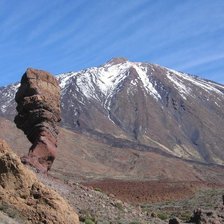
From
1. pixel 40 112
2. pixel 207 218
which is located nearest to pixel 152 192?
pixel 40 112

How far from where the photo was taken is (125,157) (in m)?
120

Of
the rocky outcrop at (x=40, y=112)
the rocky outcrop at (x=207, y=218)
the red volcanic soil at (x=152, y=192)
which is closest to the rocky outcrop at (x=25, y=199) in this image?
the rocky outcrop at (x=207, y=218)

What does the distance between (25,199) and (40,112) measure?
1624 cm

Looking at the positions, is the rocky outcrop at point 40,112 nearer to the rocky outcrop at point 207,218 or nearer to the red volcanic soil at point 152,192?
the rocky outcrop at point 207,218

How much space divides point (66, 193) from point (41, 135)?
4.69 m

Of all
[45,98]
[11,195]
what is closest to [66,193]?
[45,98]

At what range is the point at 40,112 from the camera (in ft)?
93.0

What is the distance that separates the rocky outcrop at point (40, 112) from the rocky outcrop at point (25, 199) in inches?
583

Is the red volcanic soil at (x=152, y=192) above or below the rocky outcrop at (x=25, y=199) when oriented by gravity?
above

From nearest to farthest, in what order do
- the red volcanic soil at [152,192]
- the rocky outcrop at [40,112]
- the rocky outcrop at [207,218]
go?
the rocky outcrop at [207,218], the rocky outcrop at [40,112], the red volcanic soil at [152,192]

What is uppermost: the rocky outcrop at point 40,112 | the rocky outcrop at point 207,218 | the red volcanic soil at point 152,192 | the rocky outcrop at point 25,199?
the red volcanic soil at point 152,192

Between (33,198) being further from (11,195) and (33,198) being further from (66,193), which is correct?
(66,193)

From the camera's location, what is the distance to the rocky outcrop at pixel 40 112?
2783 cm

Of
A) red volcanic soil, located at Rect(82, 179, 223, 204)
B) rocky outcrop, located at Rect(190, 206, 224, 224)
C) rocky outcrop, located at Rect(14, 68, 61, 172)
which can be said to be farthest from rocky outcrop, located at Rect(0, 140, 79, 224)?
red volcanic soil, located at Rect(82, 179, 223, 204)
